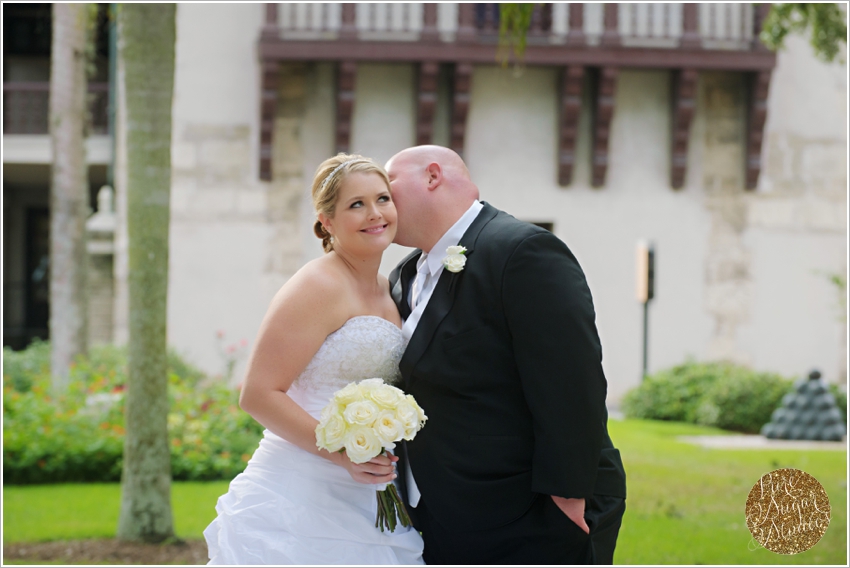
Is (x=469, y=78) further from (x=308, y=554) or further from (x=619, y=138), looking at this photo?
(x=308, y=554)

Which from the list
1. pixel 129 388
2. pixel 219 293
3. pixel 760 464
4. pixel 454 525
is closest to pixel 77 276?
pixel 219 293

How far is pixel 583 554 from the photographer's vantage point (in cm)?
294

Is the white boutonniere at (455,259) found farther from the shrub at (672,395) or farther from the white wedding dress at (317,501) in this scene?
the shrub at (672,395)

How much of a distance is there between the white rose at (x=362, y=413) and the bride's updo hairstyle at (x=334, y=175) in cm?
75

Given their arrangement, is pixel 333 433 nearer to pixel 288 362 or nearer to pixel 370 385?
pixel 370 385

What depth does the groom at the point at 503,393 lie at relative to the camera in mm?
2805

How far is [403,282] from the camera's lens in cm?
347

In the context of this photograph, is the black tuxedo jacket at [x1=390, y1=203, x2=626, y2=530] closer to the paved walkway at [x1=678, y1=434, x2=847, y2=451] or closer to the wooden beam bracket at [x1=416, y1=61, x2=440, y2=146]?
the paved walkway at [x1=678, y1=434, x2=847, y2=451]

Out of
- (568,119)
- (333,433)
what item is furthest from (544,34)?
(333,433)

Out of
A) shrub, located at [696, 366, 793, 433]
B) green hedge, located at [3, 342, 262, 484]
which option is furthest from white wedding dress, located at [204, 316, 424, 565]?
shrub, located at [696, 366, 793, 433]

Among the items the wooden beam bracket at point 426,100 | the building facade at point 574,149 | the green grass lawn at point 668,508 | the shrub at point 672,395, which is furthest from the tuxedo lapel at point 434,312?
the wooden beam bracket at point 426,100

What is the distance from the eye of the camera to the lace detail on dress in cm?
304

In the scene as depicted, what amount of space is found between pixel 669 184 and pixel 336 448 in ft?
40.9

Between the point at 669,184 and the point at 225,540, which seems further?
the point at 669,184
